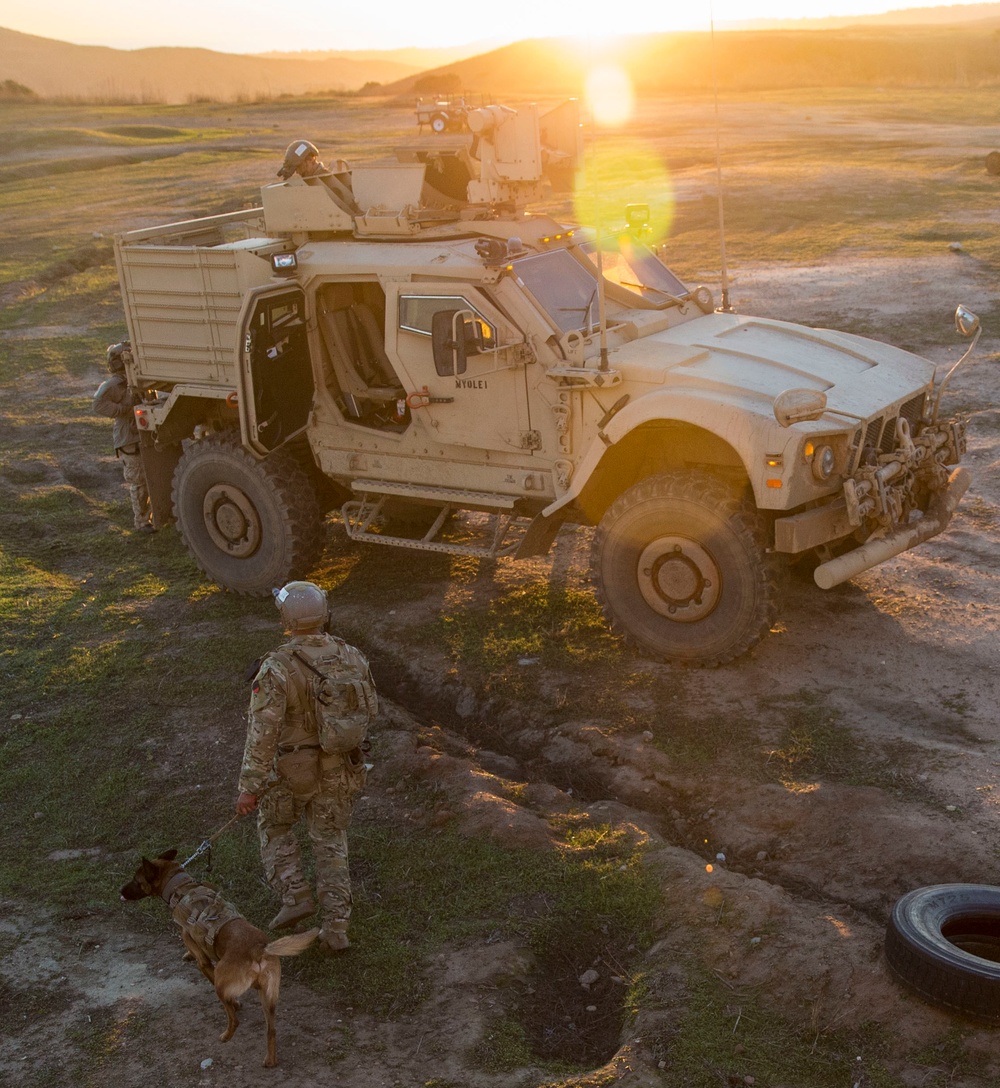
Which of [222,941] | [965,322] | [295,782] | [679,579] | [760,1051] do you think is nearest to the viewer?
[760,1051]

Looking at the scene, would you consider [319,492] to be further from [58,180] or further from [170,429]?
[58,180]

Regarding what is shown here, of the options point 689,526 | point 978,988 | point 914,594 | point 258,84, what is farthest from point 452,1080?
point 258,84

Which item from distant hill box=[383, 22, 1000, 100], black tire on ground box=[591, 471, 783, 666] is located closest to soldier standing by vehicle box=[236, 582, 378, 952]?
black tire on ground box=[591, 471, 783, 666]

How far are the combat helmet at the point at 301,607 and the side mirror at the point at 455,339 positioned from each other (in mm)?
2724

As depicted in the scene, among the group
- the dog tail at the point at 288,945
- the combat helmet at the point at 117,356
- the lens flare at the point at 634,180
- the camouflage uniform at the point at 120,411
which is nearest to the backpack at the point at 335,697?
the dog tail at the point at 288,945

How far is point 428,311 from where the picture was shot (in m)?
8.02

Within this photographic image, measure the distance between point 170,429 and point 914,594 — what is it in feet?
17.7

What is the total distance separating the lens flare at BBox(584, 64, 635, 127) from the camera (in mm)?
38500

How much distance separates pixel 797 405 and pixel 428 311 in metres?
2.58

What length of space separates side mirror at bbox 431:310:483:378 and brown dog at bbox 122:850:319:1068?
3627 mm

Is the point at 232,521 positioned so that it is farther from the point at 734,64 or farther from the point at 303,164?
the point at 734,64

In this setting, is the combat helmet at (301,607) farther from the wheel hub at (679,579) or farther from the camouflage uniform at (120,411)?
the camouflage uniform at (120,411)

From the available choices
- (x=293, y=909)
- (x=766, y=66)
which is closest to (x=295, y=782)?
(x=293, y=909)

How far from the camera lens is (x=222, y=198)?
82.7ft
